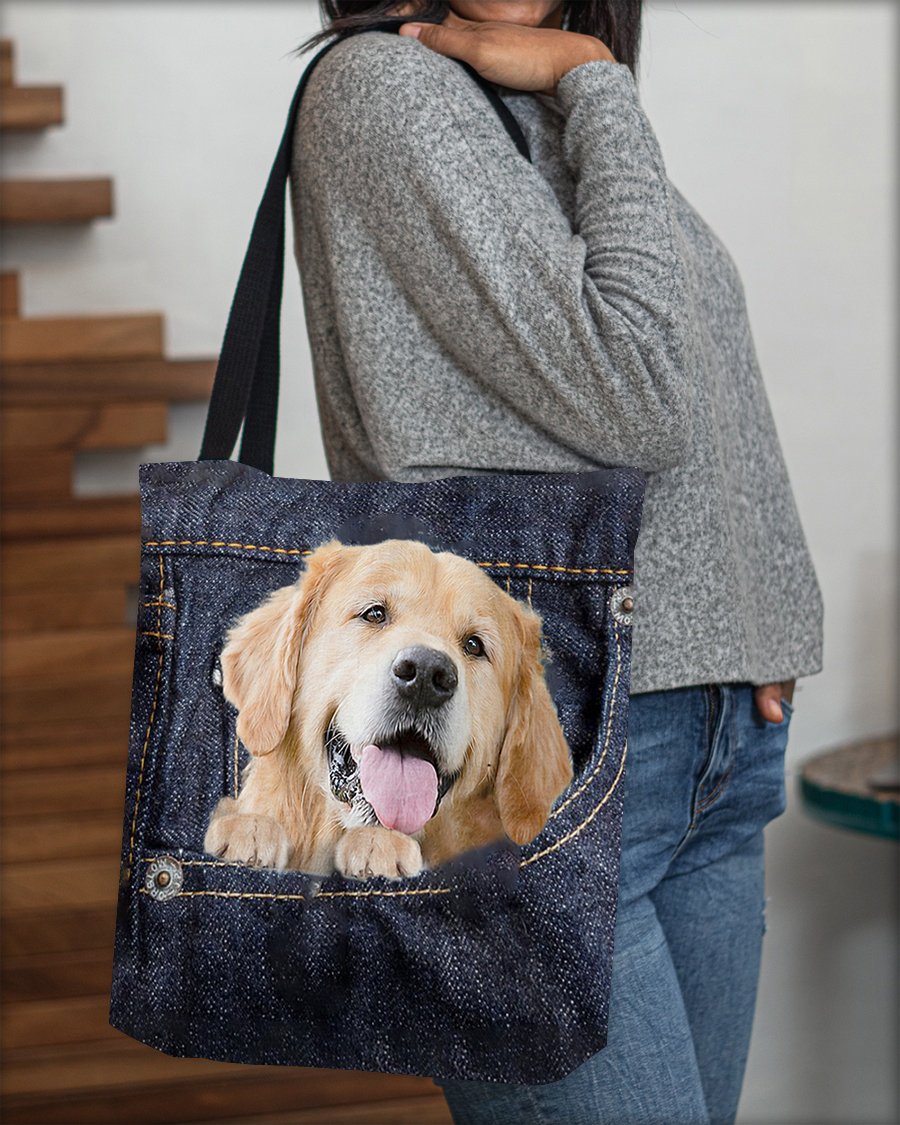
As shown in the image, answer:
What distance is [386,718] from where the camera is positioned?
21.7 inches

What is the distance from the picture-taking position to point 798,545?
72 centimetres

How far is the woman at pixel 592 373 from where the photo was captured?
1.90 ft

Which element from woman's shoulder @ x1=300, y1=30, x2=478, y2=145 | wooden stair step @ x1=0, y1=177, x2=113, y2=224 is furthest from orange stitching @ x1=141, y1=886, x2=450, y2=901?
wooden stair step @ x1=0, y1=177, x2=113, y2=224

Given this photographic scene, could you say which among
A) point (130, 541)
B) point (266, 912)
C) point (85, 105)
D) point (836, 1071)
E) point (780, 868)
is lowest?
point (836, 1071)

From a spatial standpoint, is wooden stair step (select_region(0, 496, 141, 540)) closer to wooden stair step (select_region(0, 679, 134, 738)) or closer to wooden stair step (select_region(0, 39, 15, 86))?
wooden stair step (select_region(0, 679, 134, 738))

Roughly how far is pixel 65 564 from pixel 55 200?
50 cm

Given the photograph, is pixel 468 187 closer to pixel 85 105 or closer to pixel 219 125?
pixel 219 125

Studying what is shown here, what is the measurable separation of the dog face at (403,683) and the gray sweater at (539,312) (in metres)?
0.08

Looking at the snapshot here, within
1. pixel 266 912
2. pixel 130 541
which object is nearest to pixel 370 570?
pixel 266 912

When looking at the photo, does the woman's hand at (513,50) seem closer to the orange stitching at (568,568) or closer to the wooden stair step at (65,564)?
the orange stitching at (568,568)

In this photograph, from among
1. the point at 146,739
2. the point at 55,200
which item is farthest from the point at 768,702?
the point at 55,200

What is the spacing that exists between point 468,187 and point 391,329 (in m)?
0.09

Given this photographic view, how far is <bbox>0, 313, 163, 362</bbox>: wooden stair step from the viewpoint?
61.7 inches

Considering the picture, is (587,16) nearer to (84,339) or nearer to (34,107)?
(84,339)
